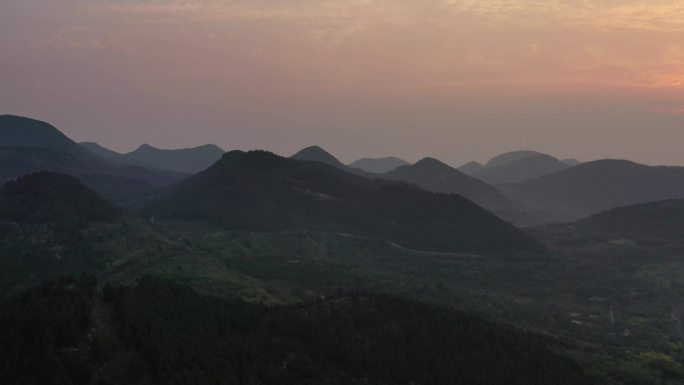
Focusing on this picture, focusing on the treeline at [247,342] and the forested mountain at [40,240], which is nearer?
the treeline at [247,342]

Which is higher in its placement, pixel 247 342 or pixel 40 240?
pixel 40 240

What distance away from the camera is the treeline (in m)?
64.3

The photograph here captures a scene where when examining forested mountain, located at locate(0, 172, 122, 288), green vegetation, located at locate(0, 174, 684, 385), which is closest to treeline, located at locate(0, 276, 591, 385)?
green vegetation, located at locate(0, 174, 684, 385)

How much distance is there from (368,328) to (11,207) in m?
154

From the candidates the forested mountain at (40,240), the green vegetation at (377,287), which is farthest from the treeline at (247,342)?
the forested mountain at (40,240)

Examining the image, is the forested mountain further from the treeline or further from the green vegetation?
the treeline

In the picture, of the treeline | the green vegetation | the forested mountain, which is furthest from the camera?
the forested mountain

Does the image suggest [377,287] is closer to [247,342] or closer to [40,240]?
[247,342]

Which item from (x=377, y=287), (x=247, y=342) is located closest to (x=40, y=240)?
(x=377, y=287)

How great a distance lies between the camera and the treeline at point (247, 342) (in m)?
64.3

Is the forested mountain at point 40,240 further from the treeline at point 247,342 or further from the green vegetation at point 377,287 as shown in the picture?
the treeline at point 247,342

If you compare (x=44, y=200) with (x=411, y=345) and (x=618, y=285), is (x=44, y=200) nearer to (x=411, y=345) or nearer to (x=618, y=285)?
(x=411, y=345)

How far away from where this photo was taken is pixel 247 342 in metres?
83.5

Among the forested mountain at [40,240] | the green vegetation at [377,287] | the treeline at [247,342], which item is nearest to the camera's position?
the treeline at [247,342]
